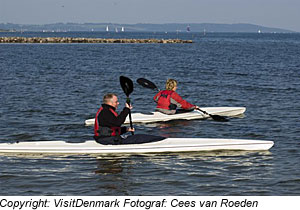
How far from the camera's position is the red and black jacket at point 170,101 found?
15953mm

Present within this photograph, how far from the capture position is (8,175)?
10391 millimetres

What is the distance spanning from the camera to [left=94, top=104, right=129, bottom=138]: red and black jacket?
11.0 meters

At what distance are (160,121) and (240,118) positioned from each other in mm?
2989

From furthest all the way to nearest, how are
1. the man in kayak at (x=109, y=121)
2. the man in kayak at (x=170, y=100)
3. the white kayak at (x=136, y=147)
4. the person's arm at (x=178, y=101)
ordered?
1. the person's arm at (x=178, y=101)
2. the man in kayak at (x=170, y=100)
3. the white kayak at (x=136, y=147)
4. the man in kayak at (x=109, y=121)

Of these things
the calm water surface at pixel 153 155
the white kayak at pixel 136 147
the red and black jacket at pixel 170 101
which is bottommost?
the calm water surface at pixel 153 155

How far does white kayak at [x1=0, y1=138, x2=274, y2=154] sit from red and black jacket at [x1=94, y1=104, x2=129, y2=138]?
13.5 inches

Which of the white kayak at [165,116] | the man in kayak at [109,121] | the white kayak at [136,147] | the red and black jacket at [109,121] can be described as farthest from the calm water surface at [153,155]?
the red and black jacket at [109,121]

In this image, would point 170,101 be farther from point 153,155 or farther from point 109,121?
point 109,121

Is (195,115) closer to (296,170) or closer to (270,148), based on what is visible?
Answer: (270,148)

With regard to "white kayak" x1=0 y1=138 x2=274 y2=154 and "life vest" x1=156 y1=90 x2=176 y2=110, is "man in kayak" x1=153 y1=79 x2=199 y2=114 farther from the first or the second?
"white kayak" x1=0 y1=138 x2=274 y2=154

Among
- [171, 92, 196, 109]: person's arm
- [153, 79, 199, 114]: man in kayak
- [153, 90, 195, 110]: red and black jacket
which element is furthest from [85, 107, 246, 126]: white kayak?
[171, 92, 196, 109]: person's arm

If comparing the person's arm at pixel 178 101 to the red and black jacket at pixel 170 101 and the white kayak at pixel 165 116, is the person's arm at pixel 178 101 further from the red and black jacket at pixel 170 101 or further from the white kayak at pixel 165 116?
the white kayak at pixel 165 116

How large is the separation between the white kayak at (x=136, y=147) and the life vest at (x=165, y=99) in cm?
391
